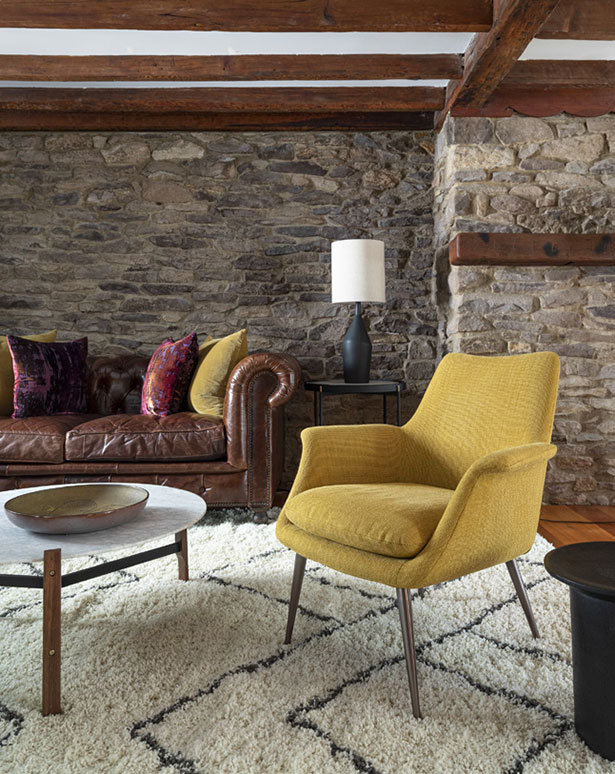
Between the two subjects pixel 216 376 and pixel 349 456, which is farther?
pixel 216 376

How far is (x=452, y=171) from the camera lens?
11.6 feet

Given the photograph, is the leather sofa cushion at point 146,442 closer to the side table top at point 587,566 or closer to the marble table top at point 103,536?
the marble table top at point 103,536

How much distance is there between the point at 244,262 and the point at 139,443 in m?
1.68

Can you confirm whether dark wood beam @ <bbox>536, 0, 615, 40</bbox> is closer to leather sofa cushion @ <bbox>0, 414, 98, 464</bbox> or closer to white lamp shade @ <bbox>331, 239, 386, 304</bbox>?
white lamp shade @ <bbox>331, 239, 386, 304</bbox>

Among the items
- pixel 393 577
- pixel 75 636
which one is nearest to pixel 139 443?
pixel 75 636

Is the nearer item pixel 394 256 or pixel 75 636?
pixel 75 636

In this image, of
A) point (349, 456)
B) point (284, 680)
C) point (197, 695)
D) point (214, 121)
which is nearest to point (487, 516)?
point (349, 456)

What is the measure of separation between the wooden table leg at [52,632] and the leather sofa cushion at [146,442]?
5.01ft

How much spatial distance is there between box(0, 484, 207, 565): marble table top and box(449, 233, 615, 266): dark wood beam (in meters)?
2.34

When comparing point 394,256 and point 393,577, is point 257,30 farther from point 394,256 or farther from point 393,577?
point 393,577

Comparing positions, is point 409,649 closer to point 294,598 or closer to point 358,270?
point 294,598

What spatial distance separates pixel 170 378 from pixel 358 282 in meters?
1.24

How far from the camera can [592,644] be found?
4.01ft

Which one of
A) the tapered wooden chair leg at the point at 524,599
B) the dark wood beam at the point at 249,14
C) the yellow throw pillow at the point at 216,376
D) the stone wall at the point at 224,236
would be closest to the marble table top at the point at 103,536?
the tapered wooden chair leg at the point at 524,599
